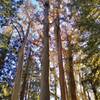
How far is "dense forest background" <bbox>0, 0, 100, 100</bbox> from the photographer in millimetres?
9477

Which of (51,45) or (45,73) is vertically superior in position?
(51,45)

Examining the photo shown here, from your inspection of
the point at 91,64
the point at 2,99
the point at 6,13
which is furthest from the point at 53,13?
the point at 2,99

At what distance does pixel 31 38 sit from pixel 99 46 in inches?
387

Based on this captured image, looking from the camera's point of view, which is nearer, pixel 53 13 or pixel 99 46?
pixel 99 46

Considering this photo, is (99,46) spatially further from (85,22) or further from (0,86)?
(0,86)

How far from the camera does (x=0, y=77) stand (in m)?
18.2

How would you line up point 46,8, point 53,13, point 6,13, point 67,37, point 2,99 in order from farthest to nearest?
point 2,99 < point 67,37 < point 53,13 < point 6,13 < point 46,8

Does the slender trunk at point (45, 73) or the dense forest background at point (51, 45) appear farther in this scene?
the dense forest background at point (51, 45)

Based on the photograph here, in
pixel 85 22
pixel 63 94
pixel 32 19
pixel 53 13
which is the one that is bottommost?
pixel 63 94

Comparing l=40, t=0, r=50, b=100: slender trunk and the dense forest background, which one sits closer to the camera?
l=40, t=0, r=50, b=100: slender trunk

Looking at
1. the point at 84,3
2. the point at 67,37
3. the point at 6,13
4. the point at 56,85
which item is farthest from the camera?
the point at 56,85

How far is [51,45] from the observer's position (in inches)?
631

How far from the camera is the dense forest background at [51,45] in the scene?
31.1ft

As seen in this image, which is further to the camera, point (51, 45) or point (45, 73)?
point (51, 45)
